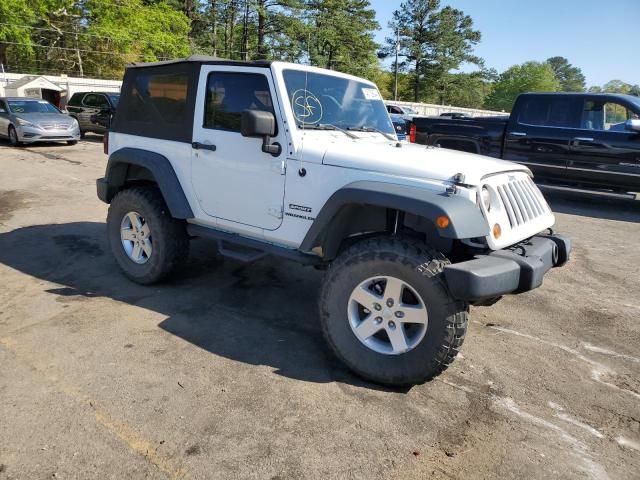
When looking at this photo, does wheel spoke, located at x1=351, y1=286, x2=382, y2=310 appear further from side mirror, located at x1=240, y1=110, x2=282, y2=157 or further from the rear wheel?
the rear wheel

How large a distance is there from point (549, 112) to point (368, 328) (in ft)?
24.4

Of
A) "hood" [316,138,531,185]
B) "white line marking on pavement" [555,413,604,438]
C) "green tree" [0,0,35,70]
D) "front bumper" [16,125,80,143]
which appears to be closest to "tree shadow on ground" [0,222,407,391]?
"white line marking on pavement" [555,413,604,438]

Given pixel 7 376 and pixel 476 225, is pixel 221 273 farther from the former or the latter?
pixel 476 225

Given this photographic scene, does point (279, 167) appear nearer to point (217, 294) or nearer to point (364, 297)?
point (364, 297)

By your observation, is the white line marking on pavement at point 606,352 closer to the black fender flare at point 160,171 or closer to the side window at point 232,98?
the side window at point 232,98

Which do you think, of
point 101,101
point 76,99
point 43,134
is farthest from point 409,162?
point 76,99

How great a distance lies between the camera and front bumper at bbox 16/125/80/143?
13.6 meters

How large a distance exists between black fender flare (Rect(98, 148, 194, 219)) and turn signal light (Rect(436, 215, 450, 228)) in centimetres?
221

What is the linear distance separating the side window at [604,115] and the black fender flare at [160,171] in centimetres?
742

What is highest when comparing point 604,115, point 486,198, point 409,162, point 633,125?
point 604,115

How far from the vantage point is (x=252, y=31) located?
43219 mm

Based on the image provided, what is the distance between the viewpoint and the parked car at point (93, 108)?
15711mm

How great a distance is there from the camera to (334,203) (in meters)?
3.04

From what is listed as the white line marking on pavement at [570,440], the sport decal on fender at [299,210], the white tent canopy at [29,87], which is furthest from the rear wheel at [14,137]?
the white line marking on pavement at [570,440]
